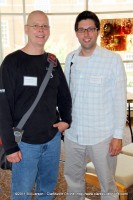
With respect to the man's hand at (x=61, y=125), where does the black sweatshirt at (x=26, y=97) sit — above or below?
above

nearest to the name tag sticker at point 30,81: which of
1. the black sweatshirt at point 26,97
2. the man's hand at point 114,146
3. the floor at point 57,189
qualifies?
the black sweatshirt at point 26,97

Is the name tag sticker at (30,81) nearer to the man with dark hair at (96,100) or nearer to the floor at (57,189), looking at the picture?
the man with dark hair at (96,100)

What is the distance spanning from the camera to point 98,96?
78.4 inches

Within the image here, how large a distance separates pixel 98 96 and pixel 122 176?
33.6 inches

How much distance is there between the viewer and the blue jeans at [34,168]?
1.84 metres

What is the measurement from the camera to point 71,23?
6191 millimetres

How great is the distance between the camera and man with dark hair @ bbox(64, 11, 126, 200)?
1.98 meters

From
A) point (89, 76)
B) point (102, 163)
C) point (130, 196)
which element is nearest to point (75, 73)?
point (89, 76)

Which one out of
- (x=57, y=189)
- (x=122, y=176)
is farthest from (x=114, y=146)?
(x=57, y=189)

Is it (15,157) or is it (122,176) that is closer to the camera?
(15,157)

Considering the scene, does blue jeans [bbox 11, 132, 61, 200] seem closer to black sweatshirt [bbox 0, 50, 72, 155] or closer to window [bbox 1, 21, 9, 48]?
black sweatshirt [bbox 0, 50, 72, 155]

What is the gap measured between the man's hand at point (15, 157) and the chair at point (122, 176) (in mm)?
976

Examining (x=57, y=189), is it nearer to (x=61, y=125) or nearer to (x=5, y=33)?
(x=61, y=125)

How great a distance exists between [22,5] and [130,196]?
4.88 m
